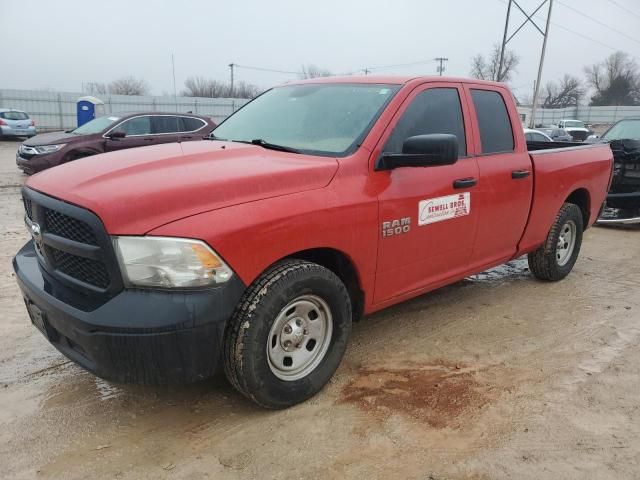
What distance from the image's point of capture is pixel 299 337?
3096 mm

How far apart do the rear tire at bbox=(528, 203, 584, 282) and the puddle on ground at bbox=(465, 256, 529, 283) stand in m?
0.29

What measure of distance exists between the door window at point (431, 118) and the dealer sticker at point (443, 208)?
0.37 metres

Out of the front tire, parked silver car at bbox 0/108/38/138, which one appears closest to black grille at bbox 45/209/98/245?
the front tire

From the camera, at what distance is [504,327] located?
443 cm

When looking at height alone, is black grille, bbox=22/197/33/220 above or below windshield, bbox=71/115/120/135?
below

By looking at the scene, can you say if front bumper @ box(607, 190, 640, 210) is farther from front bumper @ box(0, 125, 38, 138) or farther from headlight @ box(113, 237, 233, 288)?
front bumper @ box(0, 125, 38, 138)

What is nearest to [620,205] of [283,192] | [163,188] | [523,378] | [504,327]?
[504,327]

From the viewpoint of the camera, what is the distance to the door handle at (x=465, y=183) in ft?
12.5

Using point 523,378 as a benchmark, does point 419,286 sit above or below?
above

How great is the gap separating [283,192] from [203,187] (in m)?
0.44

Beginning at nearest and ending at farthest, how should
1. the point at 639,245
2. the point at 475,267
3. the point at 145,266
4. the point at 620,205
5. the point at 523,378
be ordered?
the point at 145,266
the point at 523,378
the point at 475,267
the point at 639,245
the point at 620,205

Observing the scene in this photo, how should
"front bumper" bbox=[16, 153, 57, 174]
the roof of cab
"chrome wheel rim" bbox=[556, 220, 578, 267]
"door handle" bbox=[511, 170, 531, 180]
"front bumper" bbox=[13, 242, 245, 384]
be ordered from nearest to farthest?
1. "front bumper" bbox=[13, 242, 245, 384]
2. the roof of cab
3. "door handle" bbox=[511, 170, 531, 180]
4. "chrome wheel rim" bbox=[556, 220, 578, 267]
5. "front bumper" bbox=[16, 153, 57, 174]

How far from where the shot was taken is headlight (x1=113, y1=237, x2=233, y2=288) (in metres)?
2.45

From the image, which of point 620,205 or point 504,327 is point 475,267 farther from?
point 620,205
